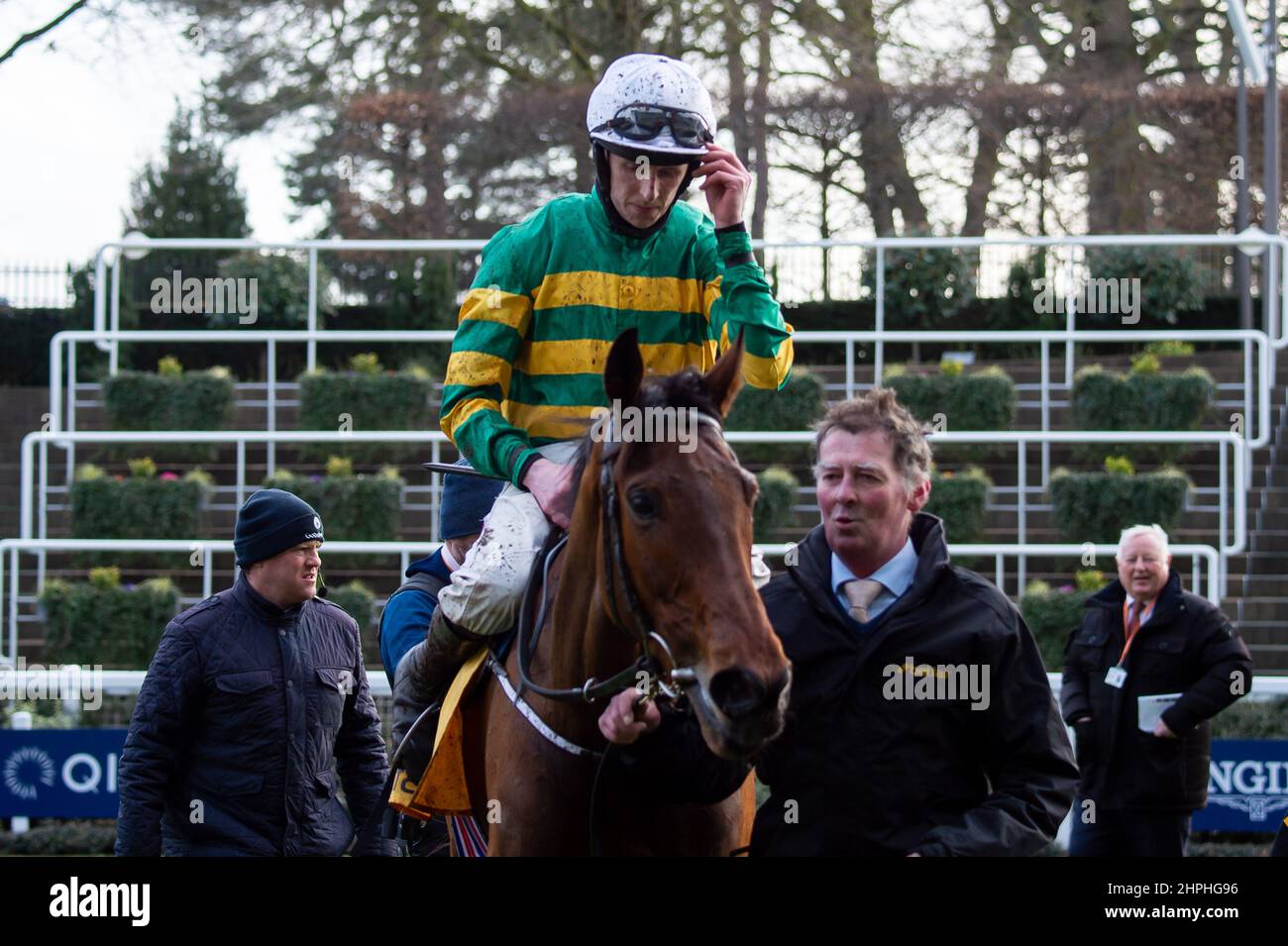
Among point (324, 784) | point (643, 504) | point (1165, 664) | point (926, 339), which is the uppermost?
point (926, 339)

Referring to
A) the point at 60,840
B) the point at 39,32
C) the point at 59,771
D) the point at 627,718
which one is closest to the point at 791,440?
the point at 59,771

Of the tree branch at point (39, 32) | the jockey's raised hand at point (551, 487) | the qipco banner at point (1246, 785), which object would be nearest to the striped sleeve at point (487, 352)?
the jockey's raised hand at point (551, 487)

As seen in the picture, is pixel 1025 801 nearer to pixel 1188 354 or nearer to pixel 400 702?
pixel 400 702

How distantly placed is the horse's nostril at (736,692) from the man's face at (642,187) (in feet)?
4.26

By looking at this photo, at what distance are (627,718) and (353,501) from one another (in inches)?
292

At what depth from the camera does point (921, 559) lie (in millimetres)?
3008

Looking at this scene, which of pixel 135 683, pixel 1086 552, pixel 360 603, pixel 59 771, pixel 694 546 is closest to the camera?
pixel 694 546

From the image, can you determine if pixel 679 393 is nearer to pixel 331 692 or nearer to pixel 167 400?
pixel 331 692

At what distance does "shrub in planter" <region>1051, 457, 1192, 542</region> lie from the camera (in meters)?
9.94

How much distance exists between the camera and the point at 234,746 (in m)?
4.23

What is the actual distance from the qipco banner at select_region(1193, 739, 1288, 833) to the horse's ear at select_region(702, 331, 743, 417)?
5.38 metres

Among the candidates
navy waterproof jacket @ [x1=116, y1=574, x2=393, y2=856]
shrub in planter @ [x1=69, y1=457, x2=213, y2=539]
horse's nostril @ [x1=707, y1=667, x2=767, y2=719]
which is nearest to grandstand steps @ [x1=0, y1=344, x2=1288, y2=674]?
shrub in planter @ [x1=69, y1=457, x2=213, y2=539]
